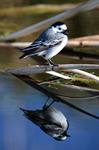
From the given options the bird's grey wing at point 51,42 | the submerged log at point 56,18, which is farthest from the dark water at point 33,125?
the submerged log at point 56,18

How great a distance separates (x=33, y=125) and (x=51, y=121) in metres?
0.19

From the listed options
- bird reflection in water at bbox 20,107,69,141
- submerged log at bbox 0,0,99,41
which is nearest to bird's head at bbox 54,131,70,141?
bird reflection in water at bbox 20,107,69,141

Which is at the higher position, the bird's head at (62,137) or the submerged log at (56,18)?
the bird's head at (62,137)

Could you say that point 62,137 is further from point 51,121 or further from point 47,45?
point 47,45

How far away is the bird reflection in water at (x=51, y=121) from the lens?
17.9ft

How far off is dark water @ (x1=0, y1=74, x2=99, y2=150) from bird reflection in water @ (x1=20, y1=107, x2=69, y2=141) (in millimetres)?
49

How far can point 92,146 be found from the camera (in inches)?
202

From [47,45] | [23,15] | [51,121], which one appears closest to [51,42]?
[47,45]

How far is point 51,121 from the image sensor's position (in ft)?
18.9

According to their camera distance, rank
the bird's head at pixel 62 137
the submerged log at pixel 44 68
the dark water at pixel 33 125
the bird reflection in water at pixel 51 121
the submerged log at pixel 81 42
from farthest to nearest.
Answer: the submerged log at pixel 81 42 → the submerged log at pixel 44 68 → the bird reflection in water at pixel 51 121 → the bird's head at pixel 62 137 → the dark water at pixel 33 125

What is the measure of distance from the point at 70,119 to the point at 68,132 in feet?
1.10

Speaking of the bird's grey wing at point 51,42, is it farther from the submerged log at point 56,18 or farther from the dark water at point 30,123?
the submerged log at point 56,18

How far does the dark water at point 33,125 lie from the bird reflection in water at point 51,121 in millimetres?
49

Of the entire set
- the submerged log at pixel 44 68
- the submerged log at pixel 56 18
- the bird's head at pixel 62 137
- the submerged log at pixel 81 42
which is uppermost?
the bird's head at pixel 62 137
